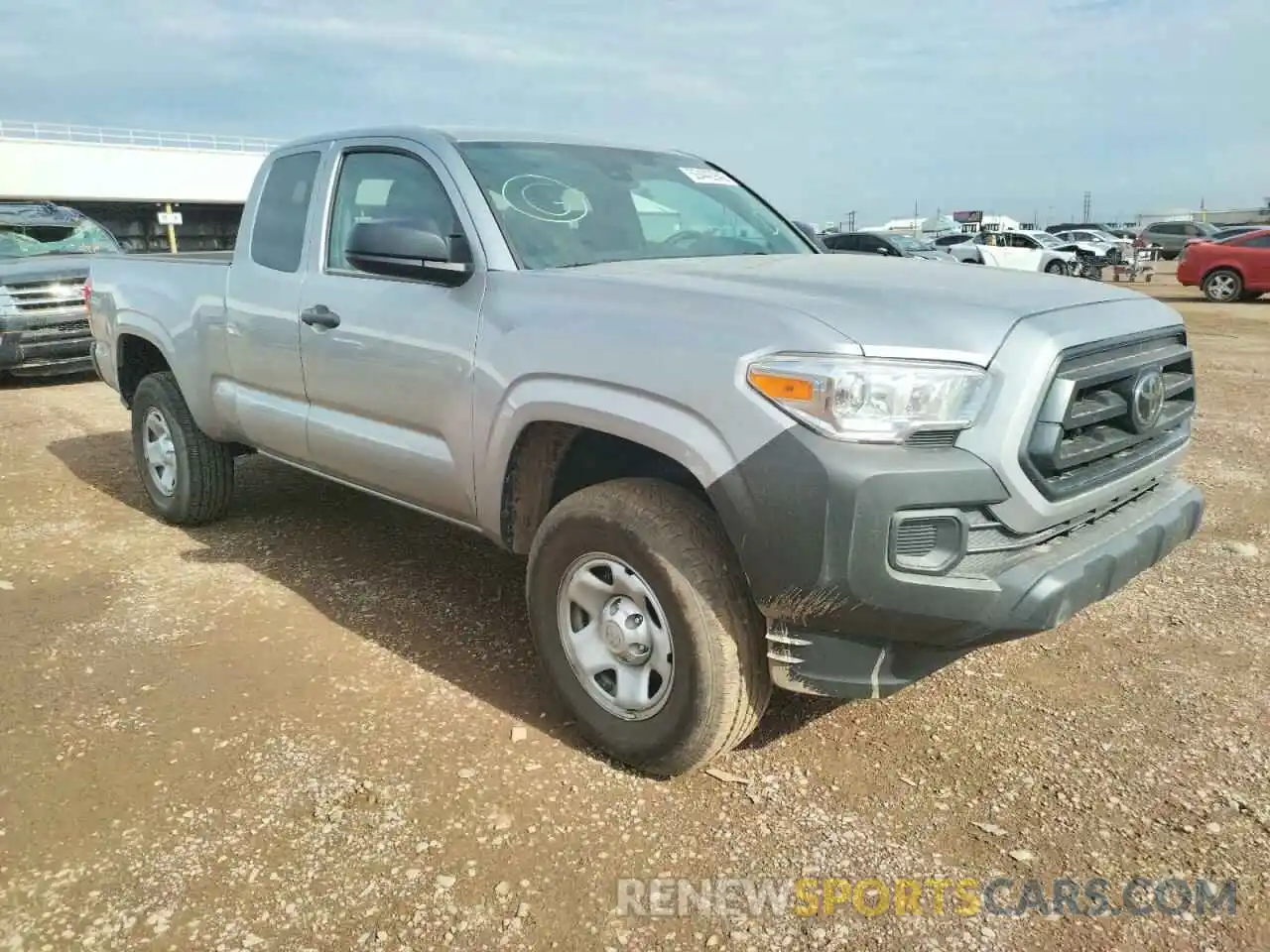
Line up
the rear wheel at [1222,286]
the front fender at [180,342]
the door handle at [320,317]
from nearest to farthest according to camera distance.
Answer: the door handle at [320,317]
the front fender at [180,342]
the rear wheel at [1222,286]

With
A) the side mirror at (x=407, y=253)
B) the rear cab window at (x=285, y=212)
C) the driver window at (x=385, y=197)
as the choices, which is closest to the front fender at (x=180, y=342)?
the rear cab window at (x=285, y=212)

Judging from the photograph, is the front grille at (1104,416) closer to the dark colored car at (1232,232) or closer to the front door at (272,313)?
the front door at (272,313)

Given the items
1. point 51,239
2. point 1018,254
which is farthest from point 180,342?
point 1018,254

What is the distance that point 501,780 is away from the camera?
2.92 m

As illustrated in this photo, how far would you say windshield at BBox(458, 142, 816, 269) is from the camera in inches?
134

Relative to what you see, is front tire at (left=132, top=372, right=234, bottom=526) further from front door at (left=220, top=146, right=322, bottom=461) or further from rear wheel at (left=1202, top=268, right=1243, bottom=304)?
rear wheel at (left=1202, top=268, right=1243, bottom=304)

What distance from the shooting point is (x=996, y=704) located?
3.34m

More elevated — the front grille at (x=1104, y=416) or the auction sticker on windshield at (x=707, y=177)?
the auction sticker on windshield at (x=707, y=177)

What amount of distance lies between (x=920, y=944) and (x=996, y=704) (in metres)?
1.24

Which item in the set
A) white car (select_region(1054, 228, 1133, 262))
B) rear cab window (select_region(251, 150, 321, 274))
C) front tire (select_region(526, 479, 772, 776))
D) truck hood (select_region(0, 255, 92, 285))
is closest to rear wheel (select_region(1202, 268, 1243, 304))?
white car (select_region(1054, 228, 1133, 262))

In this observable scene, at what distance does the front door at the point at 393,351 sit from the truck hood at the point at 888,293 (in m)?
0.52

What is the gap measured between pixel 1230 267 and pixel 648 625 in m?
20.3

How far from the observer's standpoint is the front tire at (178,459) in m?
5.15

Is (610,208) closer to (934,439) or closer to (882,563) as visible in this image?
(934,439)
